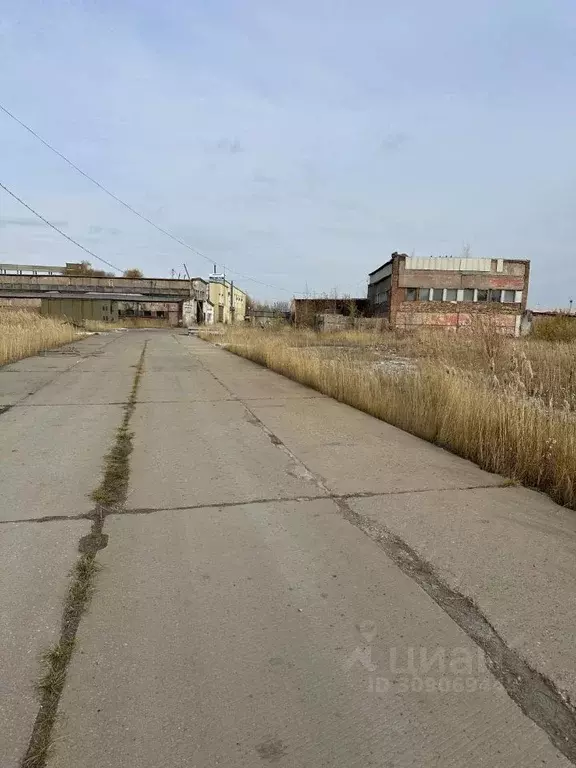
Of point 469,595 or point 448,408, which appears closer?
point 469,595

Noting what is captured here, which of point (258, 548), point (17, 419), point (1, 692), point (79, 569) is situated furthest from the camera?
point (17, 419)

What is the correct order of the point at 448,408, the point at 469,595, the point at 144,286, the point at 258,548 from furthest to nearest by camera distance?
the point at 144,286 < the point at 448,408 < the point at 258,548 < the point at 469,595

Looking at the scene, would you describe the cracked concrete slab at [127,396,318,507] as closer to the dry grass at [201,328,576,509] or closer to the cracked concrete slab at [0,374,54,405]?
the dry grass at [201,328,576,509]

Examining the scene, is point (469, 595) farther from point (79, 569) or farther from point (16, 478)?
point (16, 478)

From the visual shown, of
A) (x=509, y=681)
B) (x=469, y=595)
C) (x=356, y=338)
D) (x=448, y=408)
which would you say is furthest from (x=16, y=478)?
(x=356, y=338)

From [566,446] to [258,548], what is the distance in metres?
3.14

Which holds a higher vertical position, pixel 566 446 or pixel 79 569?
pixel 566 446

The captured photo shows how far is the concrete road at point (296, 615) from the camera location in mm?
1826

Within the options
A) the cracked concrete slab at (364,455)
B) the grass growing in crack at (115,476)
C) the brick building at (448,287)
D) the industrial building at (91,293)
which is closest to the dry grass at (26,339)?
the grass growing in crack at (115,476)

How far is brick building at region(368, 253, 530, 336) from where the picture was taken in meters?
40.1

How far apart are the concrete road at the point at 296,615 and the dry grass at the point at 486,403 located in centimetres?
36

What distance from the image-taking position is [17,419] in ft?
23.8

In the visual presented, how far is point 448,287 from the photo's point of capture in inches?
1597

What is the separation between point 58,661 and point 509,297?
44491 mm
